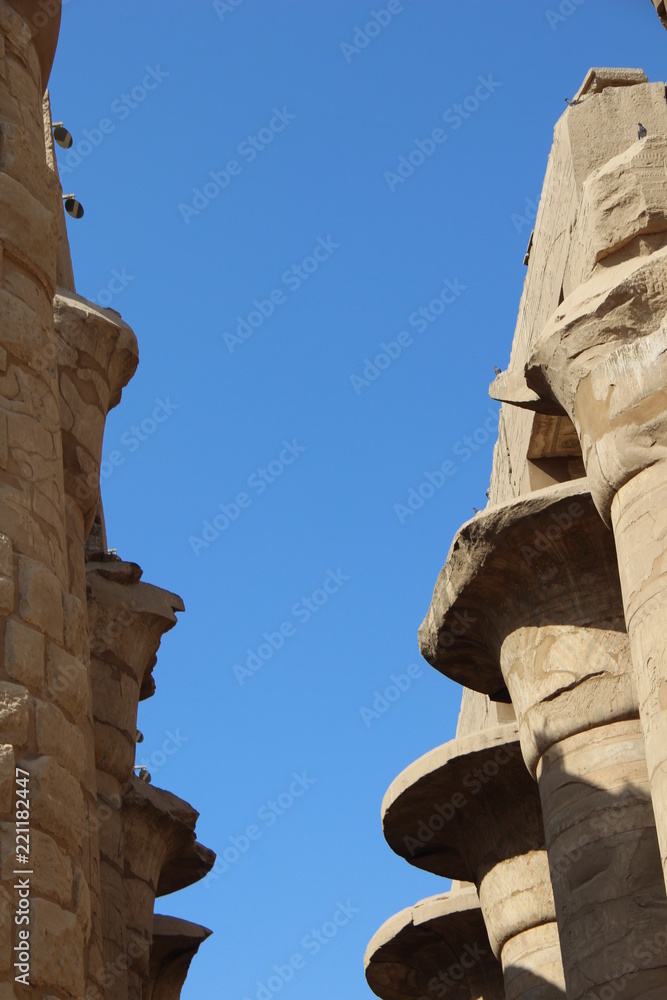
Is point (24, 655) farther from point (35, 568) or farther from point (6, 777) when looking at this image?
point (6, 777)

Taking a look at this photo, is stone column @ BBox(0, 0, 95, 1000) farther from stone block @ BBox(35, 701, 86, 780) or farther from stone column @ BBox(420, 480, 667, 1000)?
stone column @ BBox(420, 480, 667, 1000)

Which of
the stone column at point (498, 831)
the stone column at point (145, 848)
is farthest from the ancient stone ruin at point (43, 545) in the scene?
the stone column at point (498, 831)

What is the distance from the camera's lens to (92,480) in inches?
276

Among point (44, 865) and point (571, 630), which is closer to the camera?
point (44, 865)

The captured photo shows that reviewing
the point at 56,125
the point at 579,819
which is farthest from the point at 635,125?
the point at 579,819

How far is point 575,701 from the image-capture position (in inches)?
340

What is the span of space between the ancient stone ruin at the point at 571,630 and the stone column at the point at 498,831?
0.02m

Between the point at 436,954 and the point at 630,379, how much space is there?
29.9 ft

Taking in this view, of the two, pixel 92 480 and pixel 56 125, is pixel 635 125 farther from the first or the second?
pixel 92 480

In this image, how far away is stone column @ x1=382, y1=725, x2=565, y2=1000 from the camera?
10688mm

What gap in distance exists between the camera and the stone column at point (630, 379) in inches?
232

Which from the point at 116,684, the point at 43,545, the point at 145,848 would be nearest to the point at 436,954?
the point at 145,848

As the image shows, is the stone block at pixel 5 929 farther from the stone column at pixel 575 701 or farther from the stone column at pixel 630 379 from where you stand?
the stone column at pixel 575 701

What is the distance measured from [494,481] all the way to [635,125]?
14.9 ft
